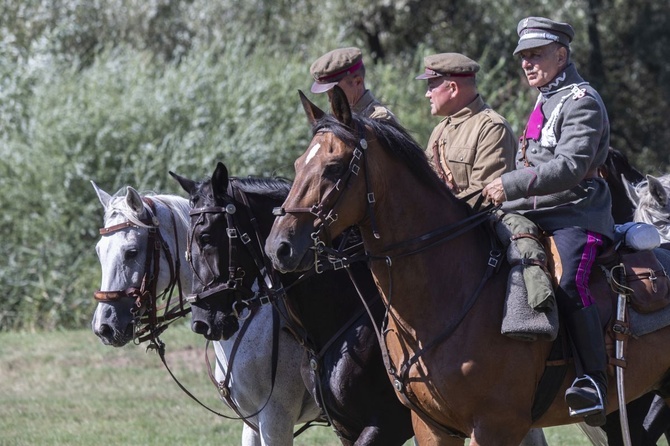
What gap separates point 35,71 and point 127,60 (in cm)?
167

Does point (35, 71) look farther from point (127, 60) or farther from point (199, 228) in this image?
point (199, 228)

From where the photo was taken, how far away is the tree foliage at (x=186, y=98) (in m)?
16.3

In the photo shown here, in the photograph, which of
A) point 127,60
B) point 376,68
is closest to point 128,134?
point 127,60

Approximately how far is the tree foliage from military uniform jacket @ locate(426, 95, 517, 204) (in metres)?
7.48

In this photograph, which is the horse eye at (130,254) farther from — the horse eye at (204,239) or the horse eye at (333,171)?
the horse eye at (333,171)

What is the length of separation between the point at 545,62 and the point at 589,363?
5.30 feet

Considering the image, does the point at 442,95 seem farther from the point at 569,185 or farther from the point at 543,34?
the point at 569,185

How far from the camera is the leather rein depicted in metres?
4.73

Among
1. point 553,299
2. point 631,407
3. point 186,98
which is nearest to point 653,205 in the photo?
point 631,407

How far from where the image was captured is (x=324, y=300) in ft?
20.4

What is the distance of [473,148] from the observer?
616 cm

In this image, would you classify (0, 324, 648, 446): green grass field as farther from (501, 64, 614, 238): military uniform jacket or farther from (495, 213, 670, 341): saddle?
(501, 64, 614, 238): military uniform jacket

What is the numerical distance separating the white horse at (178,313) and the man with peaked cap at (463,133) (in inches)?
57.2

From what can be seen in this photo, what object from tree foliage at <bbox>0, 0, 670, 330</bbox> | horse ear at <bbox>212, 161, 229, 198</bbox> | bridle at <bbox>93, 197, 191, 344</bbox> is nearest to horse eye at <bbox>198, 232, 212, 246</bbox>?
horse ear at <bbox>212, 161, 229, 198</bbox>
